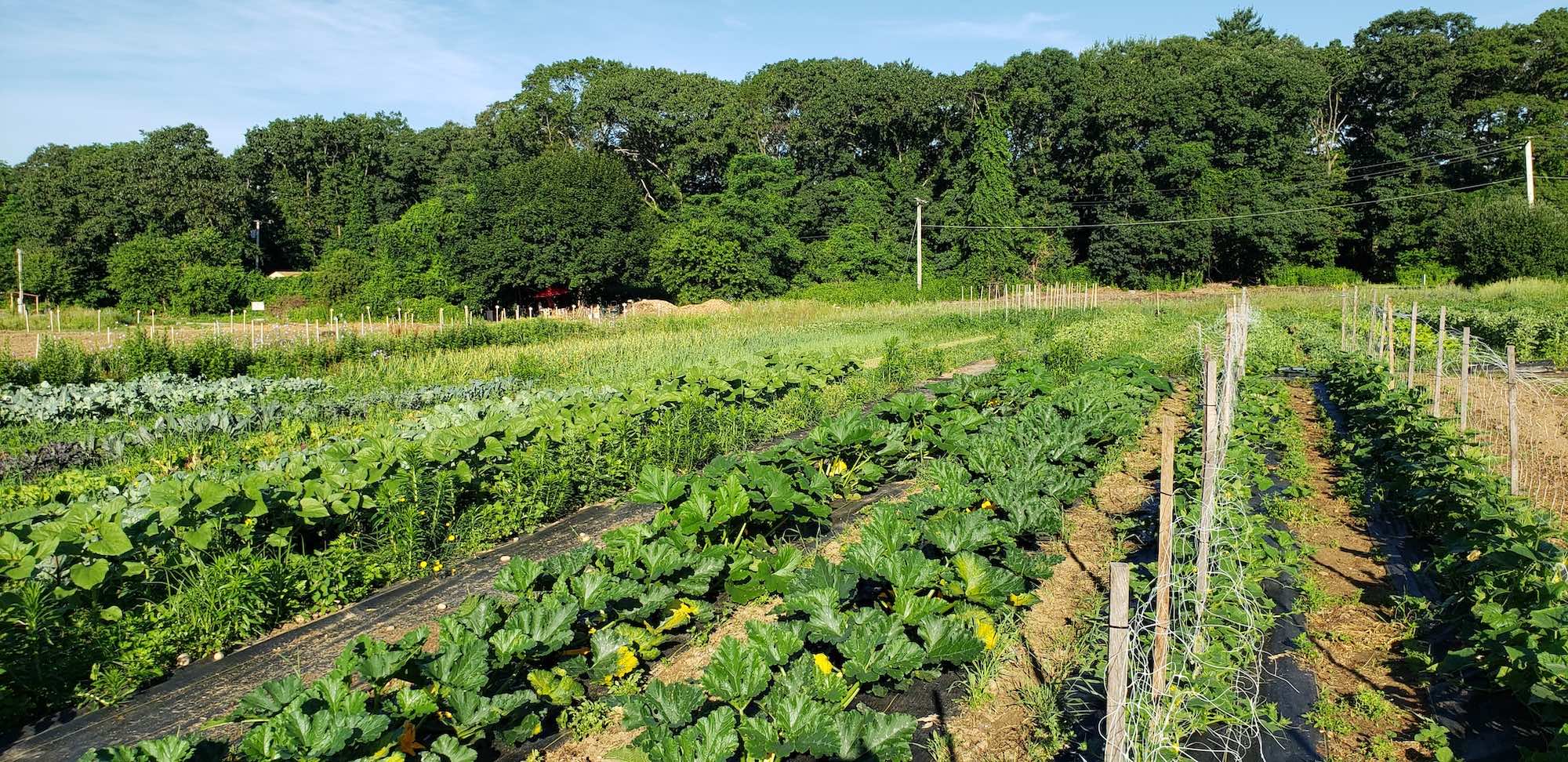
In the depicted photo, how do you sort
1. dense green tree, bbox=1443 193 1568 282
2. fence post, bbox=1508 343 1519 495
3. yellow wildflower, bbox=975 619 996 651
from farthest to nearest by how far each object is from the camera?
dense green tree, bbox=1443 193 1568 282
fence post, bbox=1508 343 1519 495
yellow wildflower, bbox=975 619 996 651

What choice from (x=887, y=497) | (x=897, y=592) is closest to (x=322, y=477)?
(x=897, y=592)

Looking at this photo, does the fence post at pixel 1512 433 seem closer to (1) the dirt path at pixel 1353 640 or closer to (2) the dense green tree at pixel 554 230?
(1) the dirt path at pixel 1353 640

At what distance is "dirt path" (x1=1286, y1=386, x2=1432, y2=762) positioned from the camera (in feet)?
13.2

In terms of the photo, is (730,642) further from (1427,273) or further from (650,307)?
(1427,273)

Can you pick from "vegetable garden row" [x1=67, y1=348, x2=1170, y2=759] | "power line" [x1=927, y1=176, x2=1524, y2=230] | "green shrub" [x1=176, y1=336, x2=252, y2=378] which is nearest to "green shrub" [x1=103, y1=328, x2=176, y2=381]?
"green shrub" [x1=176, y1=336, x2=252, y2=378]

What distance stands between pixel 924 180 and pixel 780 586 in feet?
154

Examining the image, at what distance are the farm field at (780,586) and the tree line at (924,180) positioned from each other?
33776 millimetres

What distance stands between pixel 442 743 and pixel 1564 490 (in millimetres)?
9027

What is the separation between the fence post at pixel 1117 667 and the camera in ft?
9.29

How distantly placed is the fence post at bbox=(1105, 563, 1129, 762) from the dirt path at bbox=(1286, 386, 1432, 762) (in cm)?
159

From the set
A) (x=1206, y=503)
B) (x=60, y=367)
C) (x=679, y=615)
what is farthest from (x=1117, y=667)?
(x=60, y=367)

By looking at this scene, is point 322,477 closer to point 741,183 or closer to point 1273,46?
point 741,183

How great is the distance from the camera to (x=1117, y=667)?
2941 mm

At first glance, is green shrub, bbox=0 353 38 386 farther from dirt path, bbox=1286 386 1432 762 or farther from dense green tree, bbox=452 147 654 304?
dense green tree, bbox=452 147 654 304
